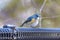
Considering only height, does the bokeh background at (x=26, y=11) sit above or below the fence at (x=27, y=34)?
above

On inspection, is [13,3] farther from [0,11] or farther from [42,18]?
[42,18]

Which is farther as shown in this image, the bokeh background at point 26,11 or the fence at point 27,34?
the bokeh background at point 26,11

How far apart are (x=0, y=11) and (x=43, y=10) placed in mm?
935

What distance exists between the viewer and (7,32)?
1337 mm

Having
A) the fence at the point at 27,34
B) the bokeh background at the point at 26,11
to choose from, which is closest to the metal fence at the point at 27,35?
the fence at the point at 27,34

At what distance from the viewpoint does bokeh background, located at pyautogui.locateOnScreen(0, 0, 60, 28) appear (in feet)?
10.7

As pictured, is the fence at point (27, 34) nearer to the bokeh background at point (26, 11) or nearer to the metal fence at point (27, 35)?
the metal fence at point (27, 35)

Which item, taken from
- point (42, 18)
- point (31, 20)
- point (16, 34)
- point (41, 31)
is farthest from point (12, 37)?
point (42, 18)

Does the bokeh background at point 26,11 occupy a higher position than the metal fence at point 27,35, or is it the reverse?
the bokeh background at point 26,11

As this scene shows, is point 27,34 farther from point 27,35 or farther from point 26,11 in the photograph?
point 26,11

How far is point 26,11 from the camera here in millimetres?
3299

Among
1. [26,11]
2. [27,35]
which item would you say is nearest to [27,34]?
[27,35]

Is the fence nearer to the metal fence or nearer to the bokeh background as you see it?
the metal fence

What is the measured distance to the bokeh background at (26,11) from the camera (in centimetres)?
327
